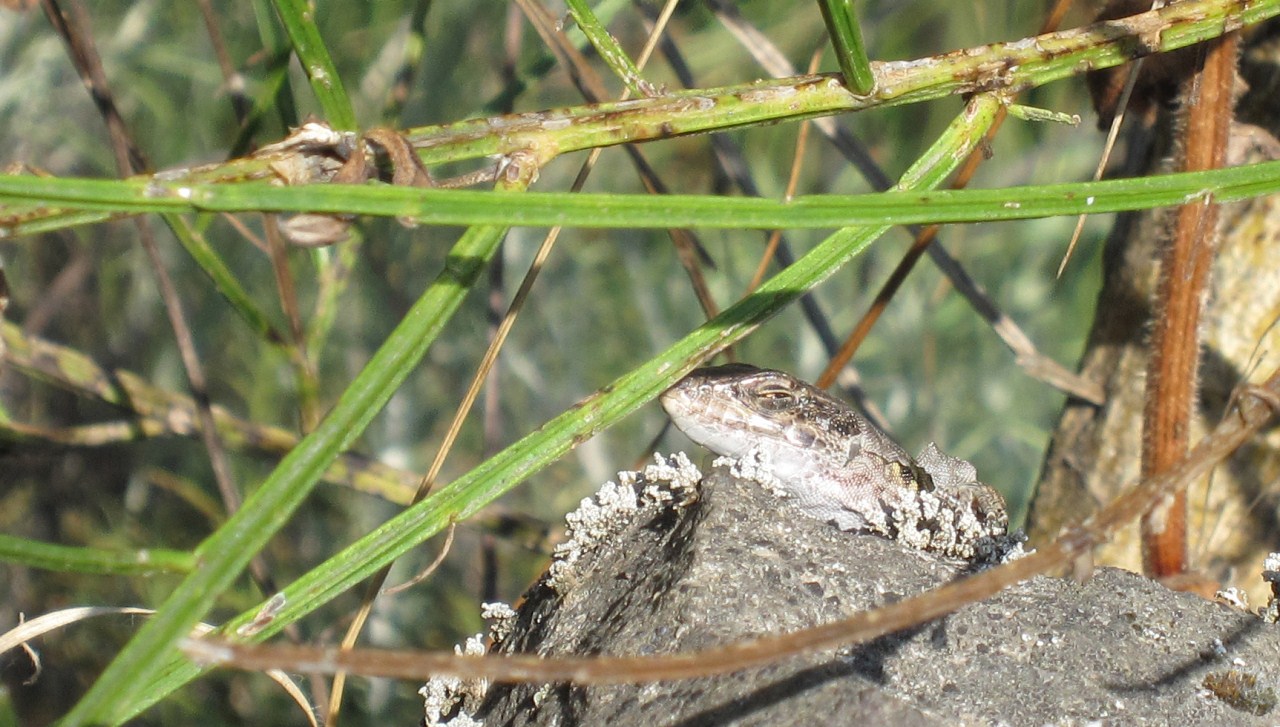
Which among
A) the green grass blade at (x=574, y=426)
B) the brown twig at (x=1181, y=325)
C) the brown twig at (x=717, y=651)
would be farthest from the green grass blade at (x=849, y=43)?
the brown twig at (x=1181, y=325)

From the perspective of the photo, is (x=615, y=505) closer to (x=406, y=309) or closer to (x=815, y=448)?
(x=815, y=448)

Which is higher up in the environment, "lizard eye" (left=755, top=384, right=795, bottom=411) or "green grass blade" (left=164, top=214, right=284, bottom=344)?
"green grass blade" (left=164, top=214, right=284, bottom=344)

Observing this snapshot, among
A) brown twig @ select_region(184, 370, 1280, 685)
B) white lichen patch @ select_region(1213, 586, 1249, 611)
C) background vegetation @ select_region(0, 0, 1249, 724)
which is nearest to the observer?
brown twig @ select_region(184, 370, 1280, 685)

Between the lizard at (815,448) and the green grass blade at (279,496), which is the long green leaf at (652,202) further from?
the lizard at (815,448)

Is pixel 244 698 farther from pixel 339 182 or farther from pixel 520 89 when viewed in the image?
pixel 339 182

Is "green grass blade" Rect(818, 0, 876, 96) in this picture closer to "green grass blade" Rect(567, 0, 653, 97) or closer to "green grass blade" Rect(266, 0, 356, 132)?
"green grass blade" Rect(567, 0, 653, 97)

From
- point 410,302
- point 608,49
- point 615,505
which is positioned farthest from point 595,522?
point 410,302

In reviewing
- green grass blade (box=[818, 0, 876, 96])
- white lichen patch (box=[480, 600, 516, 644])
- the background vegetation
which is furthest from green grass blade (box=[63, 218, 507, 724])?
the background vegetation
